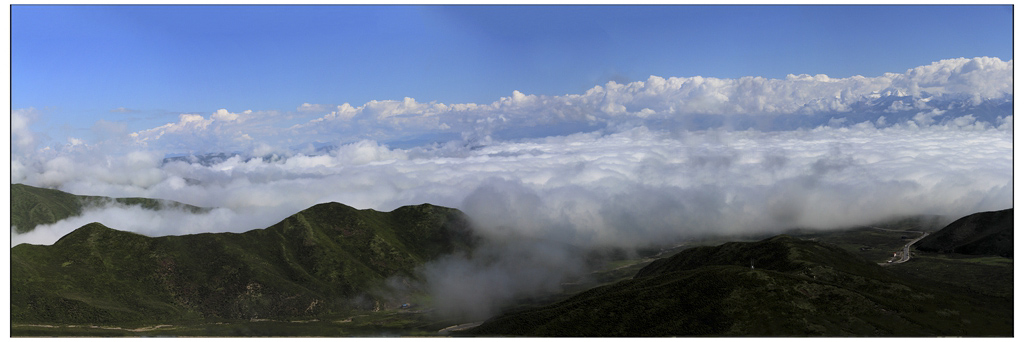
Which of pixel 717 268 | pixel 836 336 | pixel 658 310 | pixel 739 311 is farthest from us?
pixel 717 268

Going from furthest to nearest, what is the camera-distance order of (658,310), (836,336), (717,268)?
1. (717,268)
2. (658,310)
3. (836,336)

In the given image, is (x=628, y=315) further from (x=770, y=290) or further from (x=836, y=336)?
(x=836, y=336)

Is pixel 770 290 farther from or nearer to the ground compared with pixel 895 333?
farther from the ground

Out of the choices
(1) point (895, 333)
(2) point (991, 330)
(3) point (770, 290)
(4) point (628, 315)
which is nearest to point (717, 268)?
(3) point (770, 290)

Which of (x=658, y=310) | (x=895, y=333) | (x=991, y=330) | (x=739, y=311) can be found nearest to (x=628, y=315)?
(x=658, y=310)

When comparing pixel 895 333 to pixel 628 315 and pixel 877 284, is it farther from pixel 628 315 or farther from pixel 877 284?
pixel 628 315

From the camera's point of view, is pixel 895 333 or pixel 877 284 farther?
pixel 877 284
